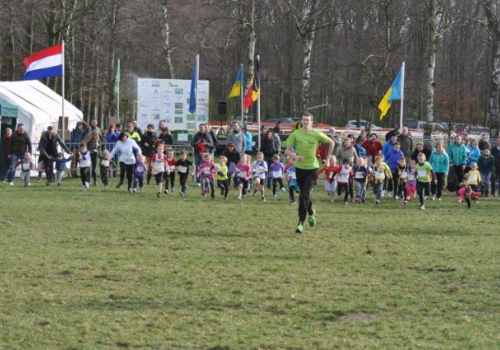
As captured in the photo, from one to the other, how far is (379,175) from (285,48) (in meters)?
47.8

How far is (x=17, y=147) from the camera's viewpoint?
24.3 m

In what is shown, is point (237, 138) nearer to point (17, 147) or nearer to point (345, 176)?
point (345, 176)

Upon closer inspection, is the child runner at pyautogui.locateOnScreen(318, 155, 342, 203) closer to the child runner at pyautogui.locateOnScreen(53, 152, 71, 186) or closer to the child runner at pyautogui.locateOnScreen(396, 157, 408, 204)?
the child runner at pyautogui.locateOnScreen(396, 157, 408, 204)

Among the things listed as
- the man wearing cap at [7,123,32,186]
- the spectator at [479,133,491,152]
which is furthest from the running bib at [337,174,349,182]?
the man wearing cap at [7,123,32,186]

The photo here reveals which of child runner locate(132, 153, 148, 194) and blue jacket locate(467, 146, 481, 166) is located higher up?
blue jacket locate(467, 146, 481, 166)

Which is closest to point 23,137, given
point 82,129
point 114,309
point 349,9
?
point 82,129

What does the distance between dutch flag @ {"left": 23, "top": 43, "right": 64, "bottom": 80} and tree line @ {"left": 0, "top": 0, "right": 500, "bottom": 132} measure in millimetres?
12614

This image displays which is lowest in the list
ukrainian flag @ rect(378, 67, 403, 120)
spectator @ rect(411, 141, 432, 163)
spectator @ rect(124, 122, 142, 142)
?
spectator @ rect(411, 141, 432, 163)

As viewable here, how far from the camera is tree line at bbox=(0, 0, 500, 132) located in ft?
Answer: 138

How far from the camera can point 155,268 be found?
35.4 ft

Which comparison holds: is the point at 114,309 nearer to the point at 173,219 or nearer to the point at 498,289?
the point at 498,289

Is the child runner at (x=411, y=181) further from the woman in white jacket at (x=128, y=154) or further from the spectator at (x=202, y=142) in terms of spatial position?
the woman in white jacket at (x=128, y=154)

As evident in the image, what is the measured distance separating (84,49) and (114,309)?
4694cm

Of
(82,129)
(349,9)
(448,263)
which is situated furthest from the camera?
(349,9)
